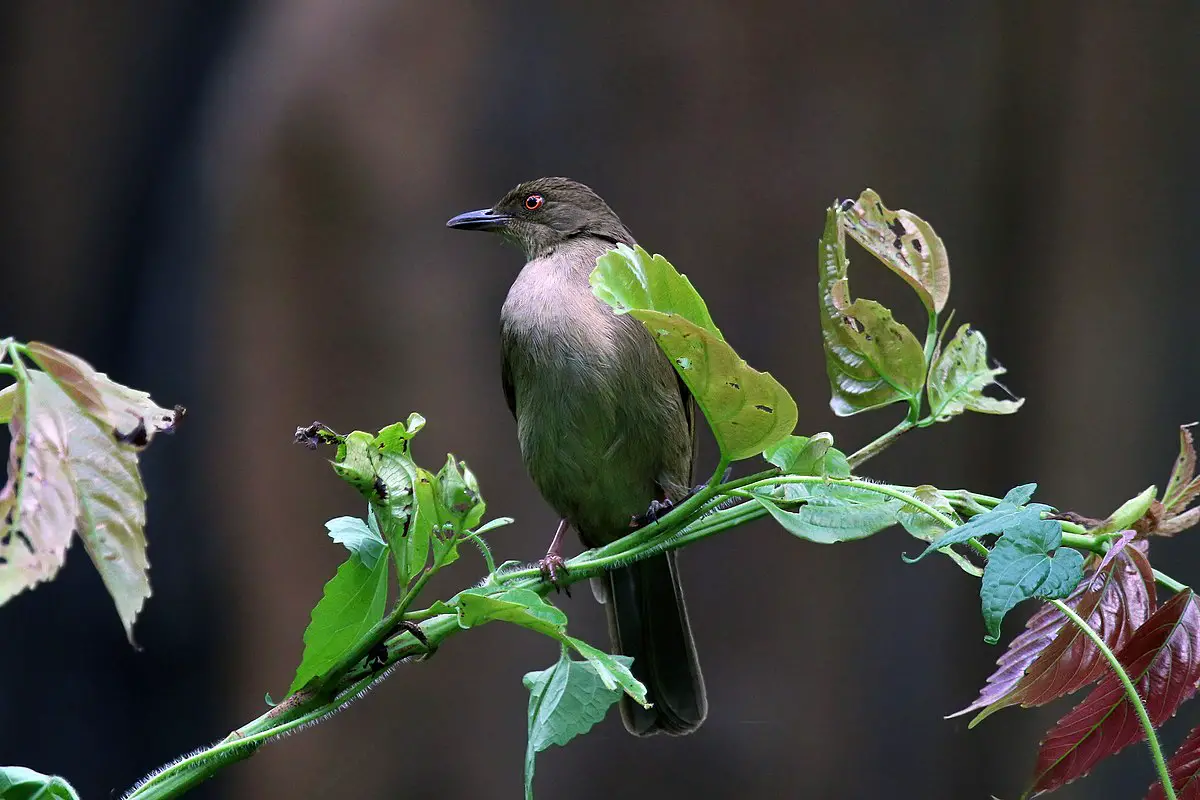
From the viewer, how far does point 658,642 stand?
2.98m

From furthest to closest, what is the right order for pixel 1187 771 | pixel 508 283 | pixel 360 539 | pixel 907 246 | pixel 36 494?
pixel 508 283, pixel 907 246, pixel 360 539, pixel 1187 771, pixel 36 494

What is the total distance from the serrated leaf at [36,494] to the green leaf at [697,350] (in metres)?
0.54

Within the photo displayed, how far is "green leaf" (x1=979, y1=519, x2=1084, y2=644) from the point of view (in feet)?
3.38

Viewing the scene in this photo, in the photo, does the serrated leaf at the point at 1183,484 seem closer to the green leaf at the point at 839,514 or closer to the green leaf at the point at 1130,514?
the green leaf at the point at 1130,514

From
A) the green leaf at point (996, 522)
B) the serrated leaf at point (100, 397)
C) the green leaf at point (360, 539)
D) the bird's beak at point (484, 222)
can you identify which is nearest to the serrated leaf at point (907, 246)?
the green leaf at point (996, 522)

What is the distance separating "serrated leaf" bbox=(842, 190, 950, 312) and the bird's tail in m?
1.50

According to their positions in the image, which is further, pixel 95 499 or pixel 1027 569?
pixel 1027 569

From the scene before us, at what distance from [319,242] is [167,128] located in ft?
3.11

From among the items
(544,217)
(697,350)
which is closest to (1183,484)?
(697,350)

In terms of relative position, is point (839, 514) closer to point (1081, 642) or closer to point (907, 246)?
point (1081, 642)

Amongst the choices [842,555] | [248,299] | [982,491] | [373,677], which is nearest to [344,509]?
[248,299]

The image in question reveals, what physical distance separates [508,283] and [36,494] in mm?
4891

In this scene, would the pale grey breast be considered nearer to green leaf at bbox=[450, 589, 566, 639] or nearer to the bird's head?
the bird's head

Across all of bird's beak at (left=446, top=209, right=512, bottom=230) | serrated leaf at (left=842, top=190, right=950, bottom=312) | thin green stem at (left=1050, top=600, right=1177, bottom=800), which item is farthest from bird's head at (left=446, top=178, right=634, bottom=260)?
thin green stem at (left=1050, top=600, right=1177, bottom=800)
